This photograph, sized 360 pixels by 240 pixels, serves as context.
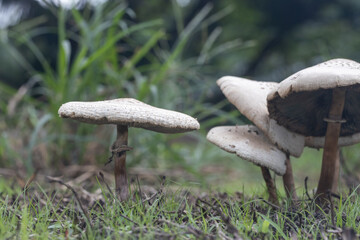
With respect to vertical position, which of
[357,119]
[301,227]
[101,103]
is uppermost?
[101,103]

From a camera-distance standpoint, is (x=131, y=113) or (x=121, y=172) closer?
(x=131, y=113)

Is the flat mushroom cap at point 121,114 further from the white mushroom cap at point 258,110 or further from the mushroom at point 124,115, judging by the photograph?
the white mushroom cap at point 258,110

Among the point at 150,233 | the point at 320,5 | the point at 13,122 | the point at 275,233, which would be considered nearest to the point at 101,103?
the point at 150,233

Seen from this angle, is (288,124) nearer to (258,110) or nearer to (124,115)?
(258,110)

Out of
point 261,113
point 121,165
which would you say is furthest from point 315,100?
point 121,165

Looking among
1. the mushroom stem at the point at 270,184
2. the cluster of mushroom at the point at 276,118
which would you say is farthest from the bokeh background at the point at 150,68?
the cluster of mushroom at the point at 276,118

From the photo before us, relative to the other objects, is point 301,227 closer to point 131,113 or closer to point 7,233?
point 131,113
